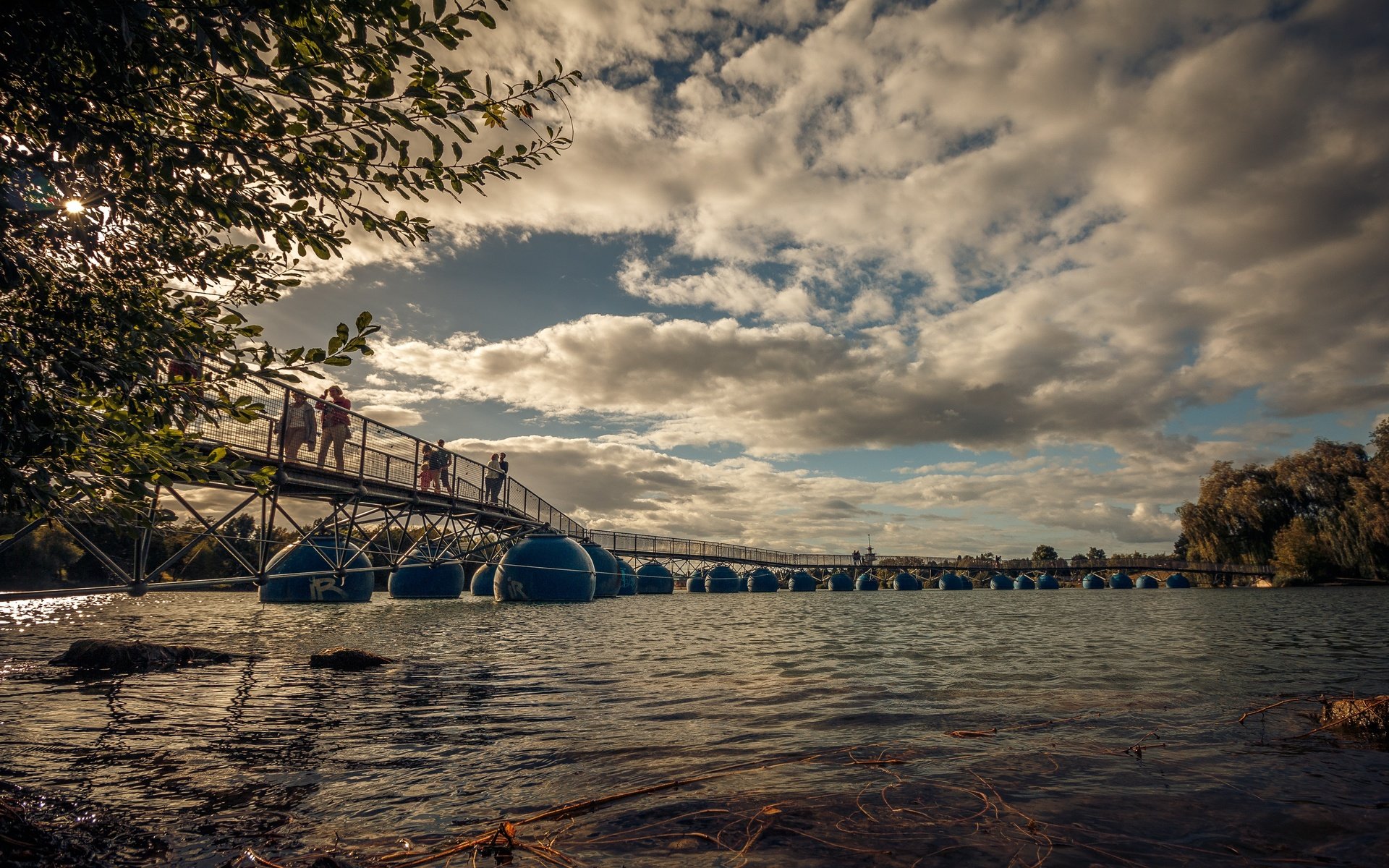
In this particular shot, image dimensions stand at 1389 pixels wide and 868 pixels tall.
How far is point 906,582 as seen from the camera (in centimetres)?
9719

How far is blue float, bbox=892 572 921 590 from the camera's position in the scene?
9675 centimetres

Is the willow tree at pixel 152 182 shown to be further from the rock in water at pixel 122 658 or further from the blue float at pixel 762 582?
the blue float at pixel 762 582

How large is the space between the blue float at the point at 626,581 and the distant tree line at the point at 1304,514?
212ft

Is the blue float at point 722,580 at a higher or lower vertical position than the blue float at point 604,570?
lower

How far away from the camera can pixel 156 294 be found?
5766mm

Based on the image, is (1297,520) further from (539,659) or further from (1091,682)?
(539,659)

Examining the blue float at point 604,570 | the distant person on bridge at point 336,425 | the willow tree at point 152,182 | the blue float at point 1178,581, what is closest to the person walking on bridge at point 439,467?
the distant person on bridge at point 336,425

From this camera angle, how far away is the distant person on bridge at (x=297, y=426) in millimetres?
18359

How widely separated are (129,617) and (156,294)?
32243mm

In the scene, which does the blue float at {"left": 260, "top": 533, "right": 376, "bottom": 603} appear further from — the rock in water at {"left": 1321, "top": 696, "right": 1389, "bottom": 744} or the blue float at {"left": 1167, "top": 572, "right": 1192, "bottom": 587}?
the blue float at {"left": 1167, "top": 572, "right": 1192, "bottom": 587}

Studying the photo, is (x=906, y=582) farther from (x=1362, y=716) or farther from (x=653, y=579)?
(x=1362, y=716)

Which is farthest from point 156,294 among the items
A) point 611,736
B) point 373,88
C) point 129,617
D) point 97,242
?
point 129,617

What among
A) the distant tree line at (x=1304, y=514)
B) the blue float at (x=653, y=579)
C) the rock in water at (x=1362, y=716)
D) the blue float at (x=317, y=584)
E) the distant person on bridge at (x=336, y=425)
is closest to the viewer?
Result: the rock in water at (x=1362, y=716)

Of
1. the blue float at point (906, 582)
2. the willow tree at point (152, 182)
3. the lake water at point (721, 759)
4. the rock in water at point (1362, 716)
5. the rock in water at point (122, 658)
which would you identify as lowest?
the blue float at point (906, 582)
